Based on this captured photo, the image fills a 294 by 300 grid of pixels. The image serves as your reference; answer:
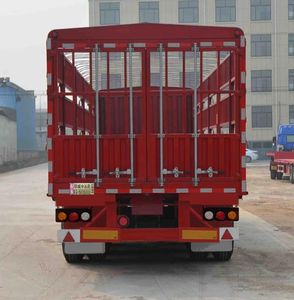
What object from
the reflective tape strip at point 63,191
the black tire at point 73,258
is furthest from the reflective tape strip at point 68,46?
the black tire at point 73,258

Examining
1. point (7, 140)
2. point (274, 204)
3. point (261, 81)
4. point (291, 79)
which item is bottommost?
point (274, 204)

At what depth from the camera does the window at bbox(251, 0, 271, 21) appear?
59.7 meters

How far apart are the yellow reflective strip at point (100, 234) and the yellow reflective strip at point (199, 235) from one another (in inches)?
36.3

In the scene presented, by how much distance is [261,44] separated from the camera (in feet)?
196

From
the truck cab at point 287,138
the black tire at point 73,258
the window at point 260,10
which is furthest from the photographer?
the window at point 260,10

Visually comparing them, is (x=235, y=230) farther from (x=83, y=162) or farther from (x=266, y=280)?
(x=83, y=162)

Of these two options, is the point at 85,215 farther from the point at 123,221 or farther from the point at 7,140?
the point at 7,140

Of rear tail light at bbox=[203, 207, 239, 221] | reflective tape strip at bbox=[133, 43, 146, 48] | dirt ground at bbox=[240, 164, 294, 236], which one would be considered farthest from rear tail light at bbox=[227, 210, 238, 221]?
dirt ground at bbox=[240, 164, 294, 236]

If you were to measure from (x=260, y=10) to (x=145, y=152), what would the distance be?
55.3m

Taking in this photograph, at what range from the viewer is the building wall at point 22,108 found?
213 feet

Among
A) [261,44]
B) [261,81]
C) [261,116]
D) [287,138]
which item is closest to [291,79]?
[261,81]

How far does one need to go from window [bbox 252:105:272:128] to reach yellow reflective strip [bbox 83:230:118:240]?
174 feet

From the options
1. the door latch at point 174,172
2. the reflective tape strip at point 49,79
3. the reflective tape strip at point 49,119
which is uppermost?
the reflective tape strip at point 49,79

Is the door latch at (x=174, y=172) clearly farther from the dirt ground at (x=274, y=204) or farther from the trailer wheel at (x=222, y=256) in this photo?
the dirt ground at (x=274, y=204)
